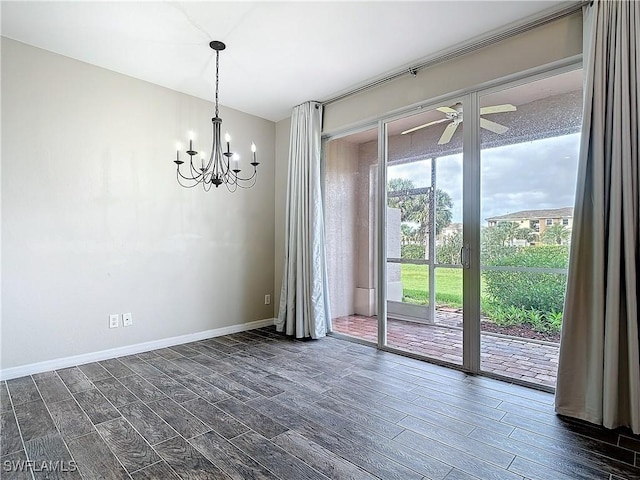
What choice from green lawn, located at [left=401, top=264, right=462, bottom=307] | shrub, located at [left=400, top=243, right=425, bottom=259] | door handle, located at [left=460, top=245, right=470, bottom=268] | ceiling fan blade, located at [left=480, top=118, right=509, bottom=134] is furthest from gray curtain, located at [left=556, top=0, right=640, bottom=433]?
shrub, located at [left=400, top=243, right=425, bottom=259]

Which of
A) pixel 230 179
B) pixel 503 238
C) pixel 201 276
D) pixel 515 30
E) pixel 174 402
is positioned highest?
pixel 515 30

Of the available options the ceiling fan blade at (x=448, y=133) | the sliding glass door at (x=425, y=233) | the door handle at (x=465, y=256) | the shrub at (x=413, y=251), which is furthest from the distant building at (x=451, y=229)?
the ceiling fan blade at (x=448, y=133)

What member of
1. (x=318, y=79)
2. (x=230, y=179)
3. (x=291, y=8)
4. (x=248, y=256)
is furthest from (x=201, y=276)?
(x=291, y=8)

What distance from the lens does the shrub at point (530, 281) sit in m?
2.77

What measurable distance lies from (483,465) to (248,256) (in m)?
3.58

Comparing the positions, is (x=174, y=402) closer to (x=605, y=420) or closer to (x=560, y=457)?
(x=560, y=457)

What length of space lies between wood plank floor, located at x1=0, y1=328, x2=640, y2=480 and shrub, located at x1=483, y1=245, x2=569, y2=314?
0.69 meters

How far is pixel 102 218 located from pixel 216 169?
50.3 inches

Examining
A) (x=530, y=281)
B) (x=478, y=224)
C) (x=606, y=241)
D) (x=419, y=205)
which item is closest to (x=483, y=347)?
(x=530, y=281)

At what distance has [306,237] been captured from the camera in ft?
14.3

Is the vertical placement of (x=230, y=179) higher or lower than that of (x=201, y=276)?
higher

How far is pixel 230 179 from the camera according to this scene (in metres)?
4.54

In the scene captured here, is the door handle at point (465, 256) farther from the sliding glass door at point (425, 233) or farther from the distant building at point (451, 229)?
Result: the distant building at point (451, 229)

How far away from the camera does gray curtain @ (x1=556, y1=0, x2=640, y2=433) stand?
2.22 meters
